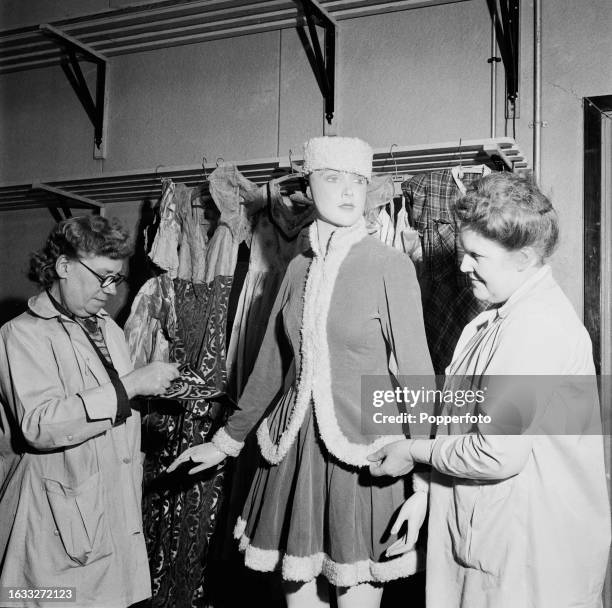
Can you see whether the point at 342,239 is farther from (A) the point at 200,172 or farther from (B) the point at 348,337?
(A) the point at 200,172

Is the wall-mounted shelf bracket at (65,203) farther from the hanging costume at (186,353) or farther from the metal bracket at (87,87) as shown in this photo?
the hanging costume at (186,353)

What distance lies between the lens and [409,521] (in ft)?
5.22

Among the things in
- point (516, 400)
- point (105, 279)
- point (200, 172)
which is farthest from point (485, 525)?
point (200, 172)

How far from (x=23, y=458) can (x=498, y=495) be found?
1228 mm

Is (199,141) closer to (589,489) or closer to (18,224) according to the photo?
(18,224)

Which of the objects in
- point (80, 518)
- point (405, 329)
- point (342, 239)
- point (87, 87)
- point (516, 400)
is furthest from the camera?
point (87, 87)

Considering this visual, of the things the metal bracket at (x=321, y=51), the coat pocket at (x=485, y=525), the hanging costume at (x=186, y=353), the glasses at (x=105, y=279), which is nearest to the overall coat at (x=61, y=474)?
the glasses at (x=105, y=279)

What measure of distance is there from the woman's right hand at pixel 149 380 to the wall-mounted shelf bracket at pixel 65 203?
140 centimetres

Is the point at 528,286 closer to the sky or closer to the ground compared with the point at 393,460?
closer to the sky

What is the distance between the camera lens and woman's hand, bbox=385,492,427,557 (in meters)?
1.58

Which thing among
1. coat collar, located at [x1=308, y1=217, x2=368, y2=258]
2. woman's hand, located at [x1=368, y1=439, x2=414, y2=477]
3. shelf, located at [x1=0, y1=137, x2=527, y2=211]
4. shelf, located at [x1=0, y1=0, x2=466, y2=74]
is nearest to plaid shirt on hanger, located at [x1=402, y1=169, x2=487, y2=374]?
shelf, located at [x1=0, y1=137, x2=527, y2=211]

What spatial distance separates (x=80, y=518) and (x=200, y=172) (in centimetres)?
138

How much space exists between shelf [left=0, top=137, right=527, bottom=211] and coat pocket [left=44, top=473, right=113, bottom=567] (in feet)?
4.16

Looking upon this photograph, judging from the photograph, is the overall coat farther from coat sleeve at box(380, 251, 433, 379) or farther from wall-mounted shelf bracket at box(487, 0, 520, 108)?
wall-mounted shelf bracket at box(487, 0, 520, 108)
